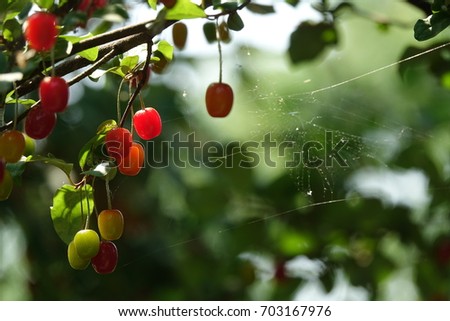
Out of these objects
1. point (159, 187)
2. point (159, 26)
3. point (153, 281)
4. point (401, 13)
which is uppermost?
point (159, 26)

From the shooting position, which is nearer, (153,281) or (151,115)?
(151,115)

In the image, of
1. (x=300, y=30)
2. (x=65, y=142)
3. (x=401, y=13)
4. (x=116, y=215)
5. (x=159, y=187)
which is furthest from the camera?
(x=401, y=13)

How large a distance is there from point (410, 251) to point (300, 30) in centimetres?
48

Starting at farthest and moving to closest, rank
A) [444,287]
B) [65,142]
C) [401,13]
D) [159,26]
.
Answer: [401,13], [65,142], [444,287], [159,26]

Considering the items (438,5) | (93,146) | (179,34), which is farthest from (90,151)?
(438,5)

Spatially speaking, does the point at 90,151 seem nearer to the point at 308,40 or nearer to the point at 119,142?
the point at 119,142

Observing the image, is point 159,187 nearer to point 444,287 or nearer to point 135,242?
point 135,242

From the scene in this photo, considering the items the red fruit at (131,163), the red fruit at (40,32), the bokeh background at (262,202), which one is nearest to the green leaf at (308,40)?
the bokeh background at (262,202)

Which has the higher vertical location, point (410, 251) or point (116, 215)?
point (116, 215)

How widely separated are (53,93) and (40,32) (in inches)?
1.8

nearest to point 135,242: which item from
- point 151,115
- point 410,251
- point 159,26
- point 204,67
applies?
point 204,67

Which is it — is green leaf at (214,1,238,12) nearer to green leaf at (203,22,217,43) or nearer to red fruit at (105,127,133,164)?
red fruit at (105,127,133,164)

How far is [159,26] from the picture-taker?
0.63m

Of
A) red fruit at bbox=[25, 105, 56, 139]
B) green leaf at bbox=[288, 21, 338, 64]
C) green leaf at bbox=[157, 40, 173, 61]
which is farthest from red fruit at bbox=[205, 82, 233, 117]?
green leaf at bbox=[288, 21, 338, 64]
